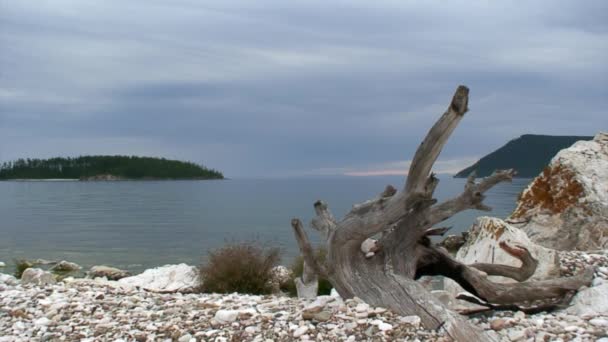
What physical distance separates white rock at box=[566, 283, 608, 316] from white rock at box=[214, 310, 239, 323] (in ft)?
13.8

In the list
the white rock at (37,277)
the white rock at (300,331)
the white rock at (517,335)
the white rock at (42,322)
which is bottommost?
the white rock at (37,277)

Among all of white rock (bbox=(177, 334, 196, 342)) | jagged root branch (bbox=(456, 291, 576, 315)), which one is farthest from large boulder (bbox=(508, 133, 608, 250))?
white rock (bbox=(177, 334, 196, 342))

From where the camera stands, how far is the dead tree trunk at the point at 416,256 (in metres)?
6.30

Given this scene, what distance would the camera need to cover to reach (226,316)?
250 inches

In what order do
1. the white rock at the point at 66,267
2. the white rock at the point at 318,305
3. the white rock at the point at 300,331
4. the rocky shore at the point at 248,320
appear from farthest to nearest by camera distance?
1. the white rock at the point at 66,267
2. the white rock at the point at 318,305
3. the rocky shore at the point at 248,320
4. the white rock at the point at 300,331

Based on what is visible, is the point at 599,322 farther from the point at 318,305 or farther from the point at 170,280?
the point at 170,280

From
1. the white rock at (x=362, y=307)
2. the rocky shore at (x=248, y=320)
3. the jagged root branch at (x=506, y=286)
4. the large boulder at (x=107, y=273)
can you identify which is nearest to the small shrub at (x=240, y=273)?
the rocky shore at (x=248, y=320)

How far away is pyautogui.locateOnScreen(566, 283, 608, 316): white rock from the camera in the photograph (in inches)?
287

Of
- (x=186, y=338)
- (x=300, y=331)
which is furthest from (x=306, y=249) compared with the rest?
(x=186, y=338)

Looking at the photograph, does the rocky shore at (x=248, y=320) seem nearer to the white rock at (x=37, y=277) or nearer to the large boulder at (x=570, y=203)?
the large boulder at (x=570, y=203)

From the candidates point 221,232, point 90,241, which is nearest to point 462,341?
point 90,241

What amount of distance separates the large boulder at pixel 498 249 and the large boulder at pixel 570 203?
299cm

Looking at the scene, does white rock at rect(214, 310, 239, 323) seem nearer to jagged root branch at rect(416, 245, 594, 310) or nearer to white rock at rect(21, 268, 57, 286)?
jagged root branch at rect(416, 245, 594, 310)

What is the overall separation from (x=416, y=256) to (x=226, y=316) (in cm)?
258
